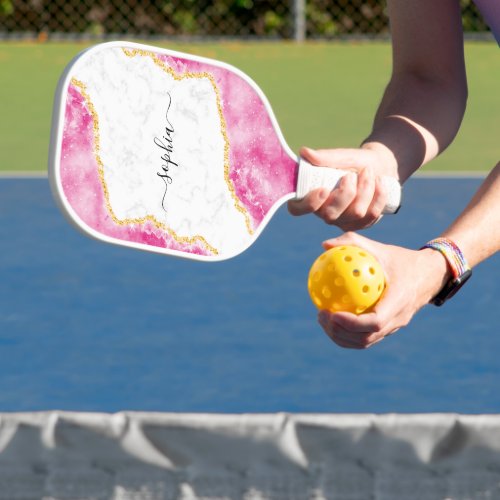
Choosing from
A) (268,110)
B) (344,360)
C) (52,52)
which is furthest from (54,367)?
(52,52)

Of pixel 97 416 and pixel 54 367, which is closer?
pixel 97 416

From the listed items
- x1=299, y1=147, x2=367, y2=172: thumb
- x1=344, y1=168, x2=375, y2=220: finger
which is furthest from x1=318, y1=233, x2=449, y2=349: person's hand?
x1=299, y1=147, x2=367, y2=172: thumb

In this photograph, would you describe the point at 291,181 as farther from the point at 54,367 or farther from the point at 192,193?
the point at 54,367

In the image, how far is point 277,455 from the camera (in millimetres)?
2361

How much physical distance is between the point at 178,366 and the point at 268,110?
→ 199cm

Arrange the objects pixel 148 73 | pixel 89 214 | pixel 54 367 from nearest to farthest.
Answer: pixel 89 214, pixel 148 73, pixel 54 367

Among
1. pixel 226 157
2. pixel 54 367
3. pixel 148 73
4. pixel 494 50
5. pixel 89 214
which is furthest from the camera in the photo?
pixel 494 50

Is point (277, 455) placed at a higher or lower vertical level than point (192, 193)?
lower

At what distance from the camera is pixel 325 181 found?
2516 mm

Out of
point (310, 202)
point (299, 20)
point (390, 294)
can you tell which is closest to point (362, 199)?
point (310, 202)

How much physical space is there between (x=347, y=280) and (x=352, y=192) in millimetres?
274

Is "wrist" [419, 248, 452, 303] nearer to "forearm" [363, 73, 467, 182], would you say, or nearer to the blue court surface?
"forearm" [363, 73, 467, 182]

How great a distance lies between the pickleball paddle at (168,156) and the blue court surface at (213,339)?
1.64m

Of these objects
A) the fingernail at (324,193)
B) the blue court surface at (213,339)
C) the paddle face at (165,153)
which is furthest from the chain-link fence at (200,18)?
the fingernail at (324,193)
